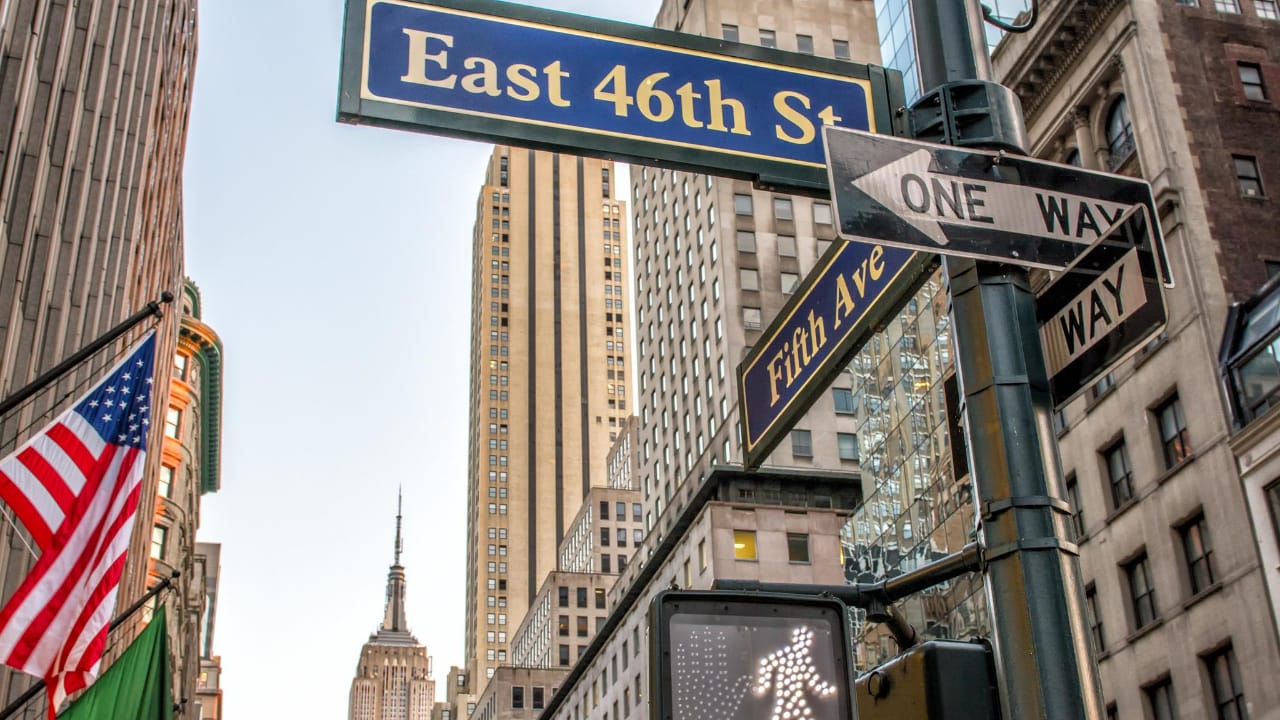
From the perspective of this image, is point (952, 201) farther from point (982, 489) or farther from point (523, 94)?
point (523, 94)

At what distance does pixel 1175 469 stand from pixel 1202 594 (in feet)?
12.0

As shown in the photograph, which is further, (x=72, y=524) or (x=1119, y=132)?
(x=1119, y=132)

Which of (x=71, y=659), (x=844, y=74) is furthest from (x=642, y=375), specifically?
(x=844, y=74)

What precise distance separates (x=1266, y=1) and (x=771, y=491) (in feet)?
138

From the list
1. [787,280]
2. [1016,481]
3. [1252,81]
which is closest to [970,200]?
[1016,481]

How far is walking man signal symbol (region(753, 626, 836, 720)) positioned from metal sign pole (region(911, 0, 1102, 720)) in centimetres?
60

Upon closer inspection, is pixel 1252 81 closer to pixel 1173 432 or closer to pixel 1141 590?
pixel 1173 432

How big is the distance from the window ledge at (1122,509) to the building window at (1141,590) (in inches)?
55.0

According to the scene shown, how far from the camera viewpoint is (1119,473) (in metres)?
40.8

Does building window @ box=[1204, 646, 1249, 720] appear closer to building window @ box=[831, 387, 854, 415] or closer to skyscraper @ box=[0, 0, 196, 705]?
skyscraper @ box=[0, 0, 196, 705]

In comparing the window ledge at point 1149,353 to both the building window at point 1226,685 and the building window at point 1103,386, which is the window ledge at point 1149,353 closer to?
the building window at point 1103,386

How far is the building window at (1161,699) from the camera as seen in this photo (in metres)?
37.0

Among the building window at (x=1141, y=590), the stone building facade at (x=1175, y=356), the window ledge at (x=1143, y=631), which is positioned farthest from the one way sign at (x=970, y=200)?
the building window at (x=1141, y=590)

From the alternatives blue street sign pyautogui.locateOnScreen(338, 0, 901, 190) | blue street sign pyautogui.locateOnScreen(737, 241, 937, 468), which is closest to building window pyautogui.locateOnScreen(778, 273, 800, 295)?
blue street sign pyautogui.locateOnScreen(737, 241, 937, 468)
